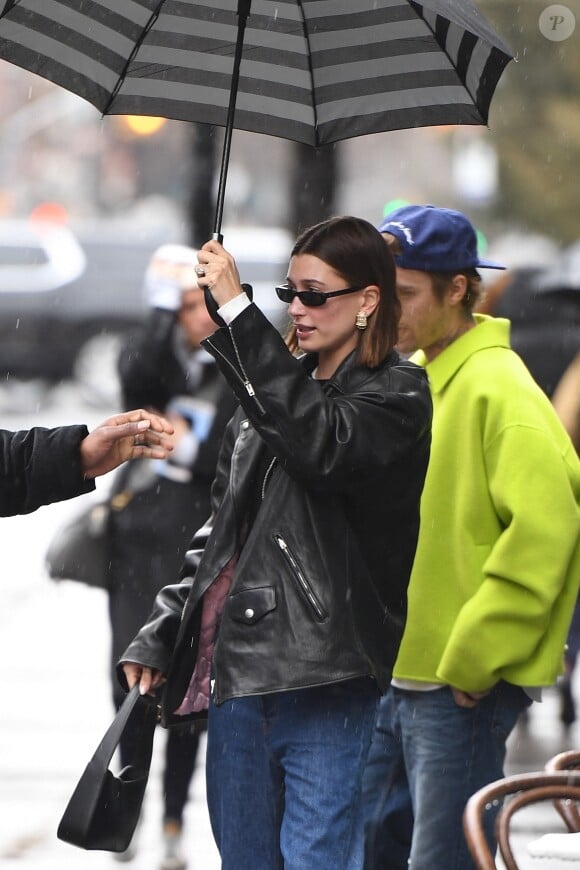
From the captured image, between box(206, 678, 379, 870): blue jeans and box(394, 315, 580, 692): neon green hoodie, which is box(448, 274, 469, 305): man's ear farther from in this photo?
box(206, 678, 379, 870): blue jeans

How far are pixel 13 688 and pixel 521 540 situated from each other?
397 centimetres

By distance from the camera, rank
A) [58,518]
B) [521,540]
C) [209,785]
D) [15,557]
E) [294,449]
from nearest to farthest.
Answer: [294,449] < [209,785] < [521,540] < [15,557] < [58,518]

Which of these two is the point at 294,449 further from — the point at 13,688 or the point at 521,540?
the point at 13,688

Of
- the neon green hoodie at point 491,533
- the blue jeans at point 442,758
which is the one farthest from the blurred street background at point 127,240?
the neon green hoodie at point 491,533

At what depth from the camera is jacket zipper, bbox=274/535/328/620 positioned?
3229 mm

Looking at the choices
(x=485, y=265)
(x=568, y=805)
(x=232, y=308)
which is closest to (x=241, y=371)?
(x=232, y=308)

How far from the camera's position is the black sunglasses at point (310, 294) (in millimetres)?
3410

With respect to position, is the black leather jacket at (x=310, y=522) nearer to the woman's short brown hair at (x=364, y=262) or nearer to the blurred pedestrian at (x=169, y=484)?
the woman's short brown hair at (x=364, y=262)

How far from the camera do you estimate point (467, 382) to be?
394cm

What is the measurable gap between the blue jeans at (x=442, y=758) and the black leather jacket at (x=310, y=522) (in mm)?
558

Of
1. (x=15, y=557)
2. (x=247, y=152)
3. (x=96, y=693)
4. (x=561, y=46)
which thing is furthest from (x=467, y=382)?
(x=247, y=152)

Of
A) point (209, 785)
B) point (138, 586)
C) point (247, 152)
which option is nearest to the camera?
point (209, 785)

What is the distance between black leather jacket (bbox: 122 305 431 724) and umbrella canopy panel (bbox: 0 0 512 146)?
26.7 inches

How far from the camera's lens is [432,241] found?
4.02 m
